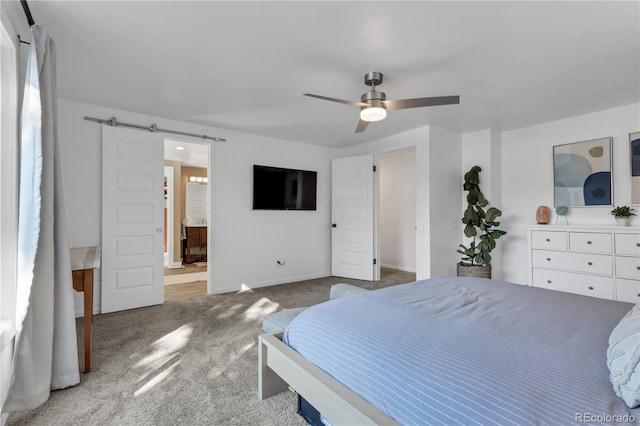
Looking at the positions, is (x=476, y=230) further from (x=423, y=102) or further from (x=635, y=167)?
(x=423, y=102)

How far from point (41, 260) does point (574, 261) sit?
465 centimetres

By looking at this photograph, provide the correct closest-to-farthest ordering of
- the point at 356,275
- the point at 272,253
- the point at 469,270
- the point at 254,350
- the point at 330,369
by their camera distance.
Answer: the point at 330,369 < the point at 254,350 < the point at 469,270 < the point at 272,253 < the point at 356,275

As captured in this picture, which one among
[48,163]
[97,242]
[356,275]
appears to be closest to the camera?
[48,163]

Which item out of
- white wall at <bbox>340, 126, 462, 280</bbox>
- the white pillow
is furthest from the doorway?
the white pillow

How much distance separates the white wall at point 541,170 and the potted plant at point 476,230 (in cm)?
37

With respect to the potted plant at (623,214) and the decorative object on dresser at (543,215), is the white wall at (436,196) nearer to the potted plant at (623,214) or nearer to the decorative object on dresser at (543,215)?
the decorative object on dresser at (543,215)

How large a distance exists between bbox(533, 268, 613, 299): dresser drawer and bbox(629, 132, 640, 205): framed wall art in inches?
38.5

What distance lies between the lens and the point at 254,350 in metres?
2.40

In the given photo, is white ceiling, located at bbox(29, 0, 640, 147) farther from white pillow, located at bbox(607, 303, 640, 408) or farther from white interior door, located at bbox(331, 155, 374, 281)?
white pillow, located at bbox(607, 303, 640, 408)

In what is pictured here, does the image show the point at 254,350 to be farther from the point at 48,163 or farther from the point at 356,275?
the point at 356,275

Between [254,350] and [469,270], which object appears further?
[469,270]

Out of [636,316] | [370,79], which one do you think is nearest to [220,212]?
[370,79]

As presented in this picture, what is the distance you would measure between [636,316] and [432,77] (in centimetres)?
221

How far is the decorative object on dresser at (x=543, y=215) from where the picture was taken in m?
3.83
